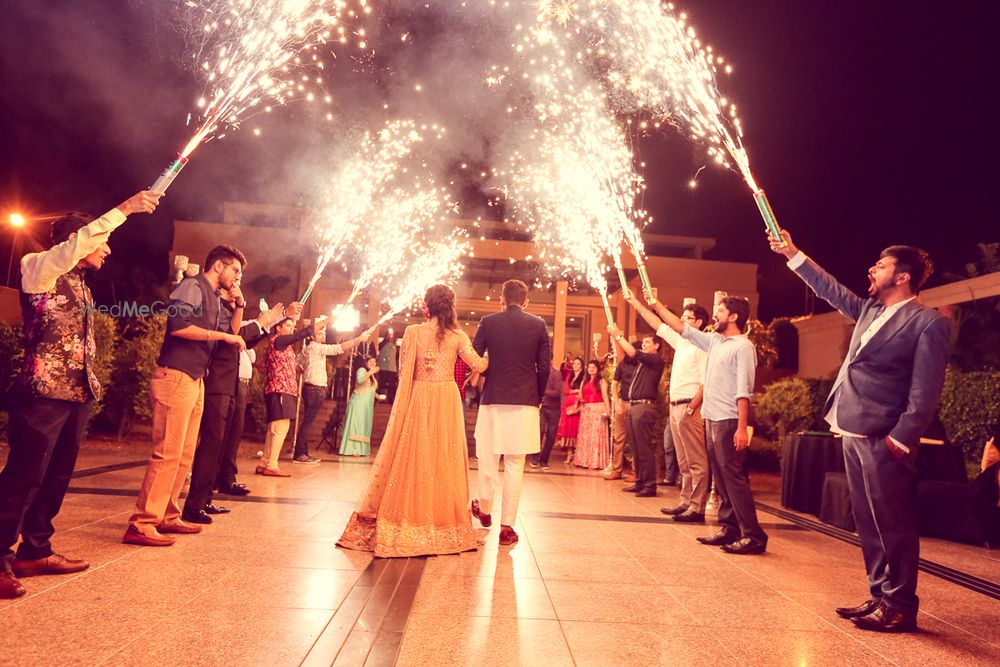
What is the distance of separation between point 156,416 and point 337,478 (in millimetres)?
4275

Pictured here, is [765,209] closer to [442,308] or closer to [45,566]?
[442,308]

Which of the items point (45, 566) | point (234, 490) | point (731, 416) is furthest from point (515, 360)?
point (234, 490)

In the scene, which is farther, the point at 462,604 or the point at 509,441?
the point at 509,441

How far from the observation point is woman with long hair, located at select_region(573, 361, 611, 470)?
38.7 ft

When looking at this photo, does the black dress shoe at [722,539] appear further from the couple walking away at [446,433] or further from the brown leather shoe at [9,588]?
the brown leather shoe at [9,588]

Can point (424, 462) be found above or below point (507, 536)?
above

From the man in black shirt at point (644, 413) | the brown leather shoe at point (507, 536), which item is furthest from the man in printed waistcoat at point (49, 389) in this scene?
the man in black shirt at point (644, 413)

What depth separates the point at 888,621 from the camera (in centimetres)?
336

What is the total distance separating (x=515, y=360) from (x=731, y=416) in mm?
1776

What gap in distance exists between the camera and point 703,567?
14.9 ft

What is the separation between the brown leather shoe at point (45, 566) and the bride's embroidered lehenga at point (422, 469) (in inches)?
62.1

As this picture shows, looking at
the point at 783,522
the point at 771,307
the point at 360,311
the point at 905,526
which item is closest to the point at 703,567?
the point at 905,526

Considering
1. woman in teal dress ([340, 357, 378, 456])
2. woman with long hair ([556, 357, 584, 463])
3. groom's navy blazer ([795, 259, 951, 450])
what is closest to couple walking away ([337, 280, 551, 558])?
groom's navy blazer ([795, 259, 951, 450])

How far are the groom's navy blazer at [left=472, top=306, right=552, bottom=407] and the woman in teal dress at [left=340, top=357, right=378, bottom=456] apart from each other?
6788mm
